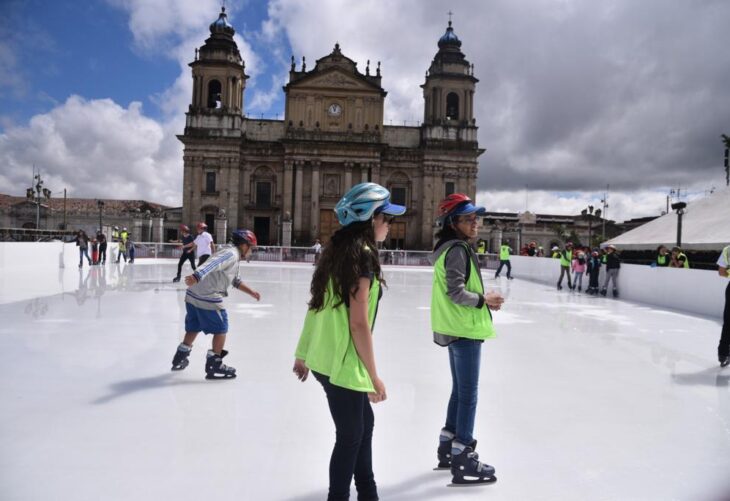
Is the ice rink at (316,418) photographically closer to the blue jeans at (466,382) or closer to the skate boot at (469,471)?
the skate boot at (469,471)

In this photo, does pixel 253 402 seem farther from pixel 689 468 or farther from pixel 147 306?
pixel 147 306

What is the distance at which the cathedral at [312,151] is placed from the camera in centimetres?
4338

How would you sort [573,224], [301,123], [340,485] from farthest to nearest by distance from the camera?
[573,224], [301,123], [340,485]

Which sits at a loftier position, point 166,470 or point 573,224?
point 573,224

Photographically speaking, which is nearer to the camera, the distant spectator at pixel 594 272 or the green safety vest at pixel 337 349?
the green safety vest at pixel 337 349

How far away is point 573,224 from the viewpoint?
228 ft

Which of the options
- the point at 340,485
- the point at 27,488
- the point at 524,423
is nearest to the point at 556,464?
the point at 524,423

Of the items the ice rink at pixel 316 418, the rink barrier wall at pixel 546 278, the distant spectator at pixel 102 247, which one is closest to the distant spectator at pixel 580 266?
the rink barrier wall at pixel 546 278

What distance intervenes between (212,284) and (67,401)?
1.56 metres

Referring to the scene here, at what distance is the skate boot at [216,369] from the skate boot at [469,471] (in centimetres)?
280

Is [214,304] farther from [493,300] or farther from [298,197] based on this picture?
[298,197]

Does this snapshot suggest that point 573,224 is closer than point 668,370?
No


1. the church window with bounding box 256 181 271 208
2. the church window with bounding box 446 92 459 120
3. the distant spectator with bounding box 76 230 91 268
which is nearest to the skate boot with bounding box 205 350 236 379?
the distant spectator with bounding box 76 230 91 268

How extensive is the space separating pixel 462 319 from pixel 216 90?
4559cm
